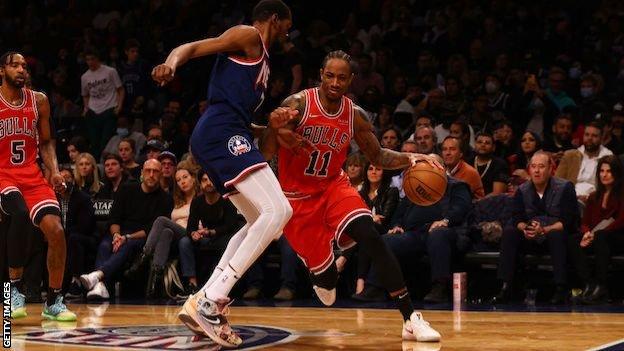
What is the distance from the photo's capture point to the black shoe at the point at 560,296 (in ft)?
28.4

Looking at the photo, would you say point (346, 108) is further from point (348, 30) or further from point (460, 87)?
point (348, 30)

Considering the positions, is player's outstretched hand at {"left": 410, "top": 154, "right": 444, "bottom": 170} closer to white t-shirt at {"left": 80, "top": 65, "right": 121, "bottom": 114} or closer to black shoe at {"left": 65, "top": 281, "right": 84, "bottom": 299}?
black shoe at {"left": 65, "top": 281, "right": 84, "bottom": 299}

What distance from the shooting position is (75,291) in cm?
1003

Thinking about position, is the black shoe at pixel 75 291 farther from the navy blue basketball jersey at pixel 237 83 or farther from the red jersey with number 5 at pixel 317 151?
the navy blue basketball jersey at pixel 237 83

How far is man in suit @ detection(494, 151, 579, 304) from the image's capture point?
8711 mm

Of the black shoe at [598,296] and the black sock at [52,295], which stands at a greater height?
the black sock at [52,295]

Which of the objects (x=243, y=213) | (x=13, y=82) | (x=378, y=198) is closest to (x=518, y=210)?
(x=378, y=198)

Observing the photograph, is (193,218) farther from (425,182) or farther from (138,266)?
(425,182)

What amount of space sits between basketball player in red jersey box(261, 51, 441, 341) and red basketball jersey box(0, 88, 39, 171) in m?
2.08

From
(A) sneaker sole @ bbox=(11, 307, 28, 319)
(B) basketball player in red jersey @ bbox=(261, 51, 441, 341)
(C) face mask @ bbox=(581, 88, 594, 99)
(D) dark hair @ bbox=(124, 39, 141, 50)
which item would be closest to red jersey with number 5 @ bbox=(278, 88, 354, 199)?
(B) basketball player in red jersey @ bbox=(261, 51, 441, 341)

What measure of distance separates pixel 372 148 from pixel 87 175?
5.62m

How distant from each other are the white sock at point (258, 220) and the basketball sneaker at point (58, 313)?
6.88 ft

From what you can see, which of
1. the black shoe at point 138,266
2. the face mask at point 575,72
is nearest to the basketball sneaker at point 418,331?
the black shoe at point 138,266

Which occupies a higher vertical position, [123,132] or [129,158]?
[123,132]
